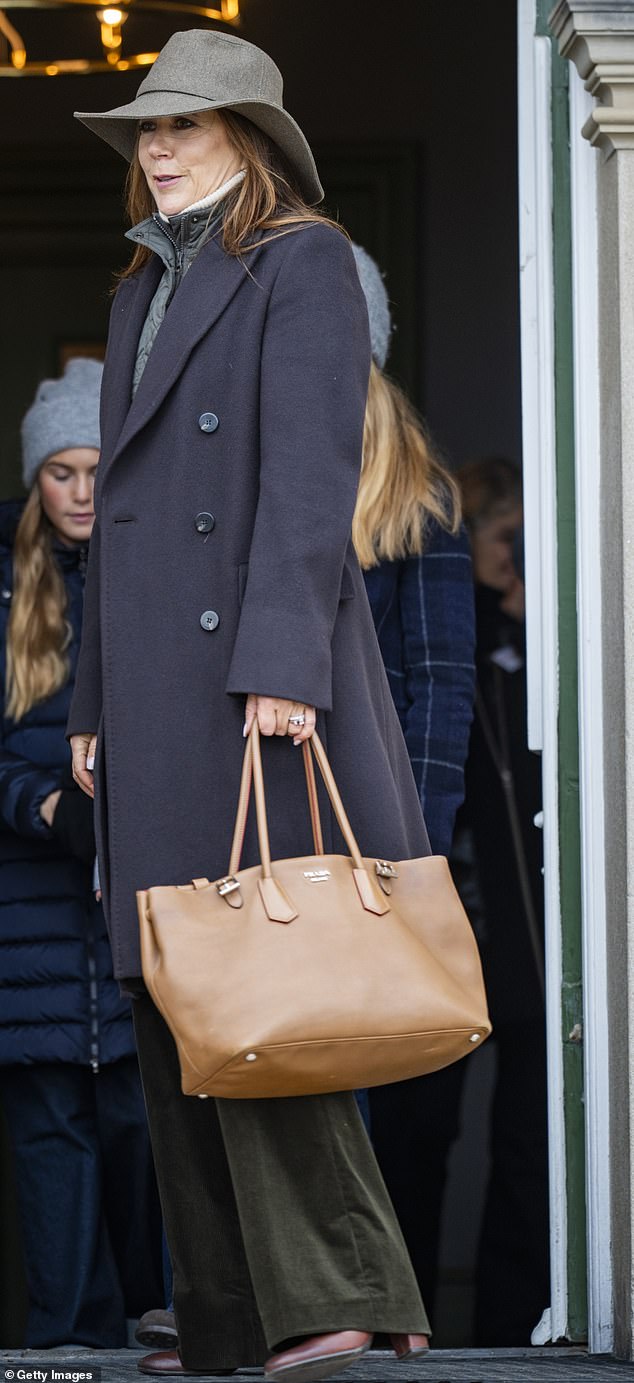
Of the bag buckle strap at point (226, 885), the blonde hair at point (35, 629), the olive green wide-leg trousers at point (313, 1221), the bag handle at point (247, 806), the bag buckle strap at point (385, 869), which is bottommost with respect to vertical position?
the olive green wide-leg trousers at point (313, 1221)

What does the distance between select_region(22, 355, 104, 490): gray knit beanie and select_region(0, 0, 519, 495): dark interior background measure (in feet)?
3.03

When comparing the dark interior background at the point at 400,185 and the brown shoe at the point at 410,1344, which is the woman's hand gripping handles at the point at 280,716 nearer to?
the brown shoe at the point at 410,1344

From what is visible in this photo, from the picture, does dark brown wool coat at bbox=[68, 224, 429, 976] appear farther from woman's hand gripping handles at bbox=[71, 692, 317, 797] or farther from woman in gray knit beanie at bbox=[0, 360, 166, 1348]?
woman in gray knit beanie at bbox=[0, 360, 166, 1348]

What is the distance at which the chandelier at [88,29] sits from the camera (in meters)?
4.50

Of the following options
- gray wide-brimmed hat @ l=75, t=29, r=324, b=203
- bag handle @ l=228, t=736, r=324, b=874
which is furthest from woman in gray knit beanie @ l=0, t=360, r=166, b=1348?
gray wide-brimmed hat @ l=75, t=29, r=324, b=203

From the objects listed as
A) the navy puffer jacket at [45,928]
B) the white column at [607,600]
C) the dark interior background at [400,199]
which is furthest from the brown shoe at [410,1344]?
the dark interior background at [400,199]

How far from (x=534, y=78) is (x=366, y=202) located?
58.0 inches

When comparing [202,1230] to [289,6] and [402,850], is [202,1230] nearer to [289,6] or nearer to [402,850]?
[402,850]

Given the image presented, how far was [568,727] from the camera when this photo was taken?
3.40 metres

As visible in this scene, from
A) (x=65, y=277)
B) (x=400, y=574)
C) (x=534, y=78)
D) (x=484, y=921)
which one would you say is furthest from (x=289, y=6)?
(x=484, y=921)

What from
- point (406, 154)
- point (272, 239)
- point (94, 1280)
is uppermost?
point (406, 154)

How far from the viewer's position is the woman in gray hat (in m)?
2.49

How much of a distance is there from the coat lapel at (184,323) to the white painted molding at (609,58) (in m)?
0.90

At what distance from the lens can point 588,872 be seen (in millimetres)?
3314
